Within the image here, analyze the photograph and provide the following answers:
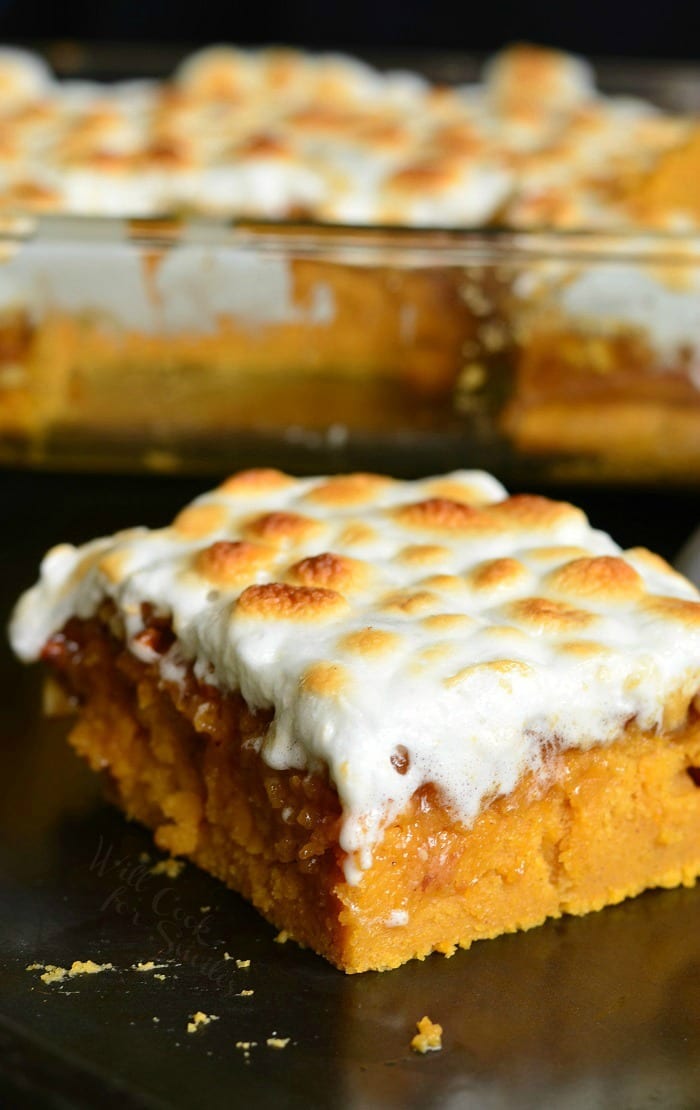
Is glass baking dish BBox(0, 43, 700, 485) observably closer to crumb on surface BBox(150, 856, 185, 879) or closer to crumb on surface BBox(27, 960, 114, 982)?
crumb on surface BBox(150, 856, 185, 879)

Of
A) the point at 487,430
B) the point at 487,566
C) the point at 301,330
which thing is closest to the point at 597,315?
the point at 487,430

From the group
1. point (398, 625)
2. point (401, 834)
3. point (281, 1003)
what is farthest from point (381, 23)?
point (281, 1003)

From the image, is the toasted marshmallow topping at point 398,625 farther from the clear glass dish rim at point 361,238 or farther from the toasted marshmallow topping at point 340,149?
the toasted marshmallow topping at point 340,149

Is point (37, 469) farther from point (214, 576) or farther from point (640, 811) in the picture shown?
point (640, 811)

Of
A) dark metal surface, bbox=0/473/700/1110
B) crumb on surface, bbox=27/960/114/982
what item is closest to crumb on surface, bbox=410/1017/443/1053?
dark metal surface, bbox=0/473/700/1110

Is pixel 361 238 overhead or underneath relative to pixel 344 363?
overhead

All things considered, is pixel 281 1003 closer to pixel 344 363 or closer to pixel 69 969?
pixel 69 969
